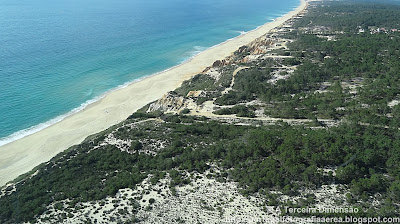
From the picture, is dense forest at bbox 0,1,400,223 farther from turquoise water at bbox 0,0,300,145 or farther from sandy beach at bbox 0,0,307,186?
turquoise water at bbox 0,0,300,145

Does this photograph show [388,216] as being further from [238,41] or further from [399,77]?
[238,41]

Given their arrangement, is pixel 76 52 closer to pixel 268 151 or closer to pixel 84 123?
pixel 84 123

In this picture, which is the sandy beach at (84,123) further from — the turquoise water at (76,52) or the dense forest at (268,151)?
the dense forest at (268,151)

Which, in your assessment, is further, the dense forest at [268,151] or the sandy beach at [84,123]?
the sandy beach at [84,123]

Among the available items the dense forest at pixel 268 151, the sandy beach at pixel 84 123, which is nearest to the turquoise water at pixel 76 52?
the sandy beach at pixel 84 123

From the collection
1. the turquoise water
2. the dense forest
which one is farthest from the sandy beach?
the dense forest

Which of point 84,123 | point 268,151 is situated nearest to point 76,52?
Result: point 84,123

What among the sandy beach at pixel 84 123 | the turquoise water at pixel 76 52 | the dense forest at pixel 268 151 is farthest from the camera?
the turquoise water at pixel 76 52

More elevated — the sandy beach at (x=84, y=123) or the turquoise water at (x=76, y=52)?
the turquoise water at (x=76, y=52)
